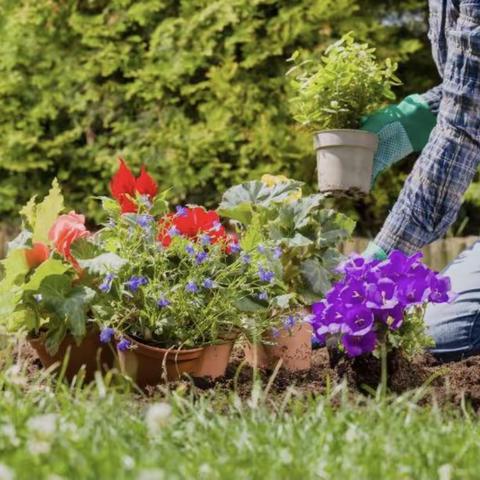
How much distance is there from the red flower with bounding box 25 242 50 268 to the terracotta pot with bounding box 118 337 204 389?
36cm

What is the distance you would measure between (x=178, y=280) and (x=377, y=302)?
594 millimetres

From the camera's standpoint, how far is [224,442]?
2.11 metres

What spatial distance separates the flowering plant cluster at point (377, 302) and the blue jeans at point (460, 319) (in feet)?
3.02

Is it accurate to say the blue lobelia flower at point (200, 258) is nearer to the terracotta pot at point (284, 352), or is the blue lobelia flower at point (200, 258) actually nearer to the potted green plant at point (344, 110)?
the terracotta pot at point (284, 352)

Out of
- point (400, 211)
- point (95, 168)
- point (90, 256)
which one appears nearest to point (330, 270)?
point (400, 211)

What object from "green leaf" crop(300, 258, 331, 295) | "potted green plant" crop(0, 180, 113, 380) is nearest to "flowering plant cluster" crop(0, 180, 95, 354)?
"potted green plant" crop(0, 180, 113, 380)

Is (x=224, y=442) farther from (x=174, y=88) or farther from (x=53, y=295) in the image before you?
(x=174, y=88)

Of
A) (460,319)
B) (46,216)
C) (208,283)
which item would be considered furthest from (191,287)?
(460,319)

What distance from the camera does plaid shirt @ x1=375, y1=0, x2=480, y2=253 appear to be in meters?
3.28

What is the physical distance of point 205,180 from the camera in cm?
598

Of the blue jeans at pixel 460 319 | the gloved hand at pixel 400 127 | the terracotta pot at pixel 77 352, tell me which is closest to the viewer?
the terracotta pot at pixel 77 352

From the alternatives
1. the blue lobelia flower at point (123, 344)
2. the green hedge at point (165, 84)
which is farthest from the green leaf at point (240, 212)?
the green hedge at point (165, 84)

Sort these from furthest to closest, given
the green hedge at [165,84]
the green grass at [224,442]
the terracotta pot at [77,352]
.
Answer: the green hedge at [165,84] < the terracotta pot at [77,352] < the green grass at [224,442]

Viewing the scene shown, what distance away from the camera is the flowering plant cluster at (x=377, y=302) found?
2.83 m
